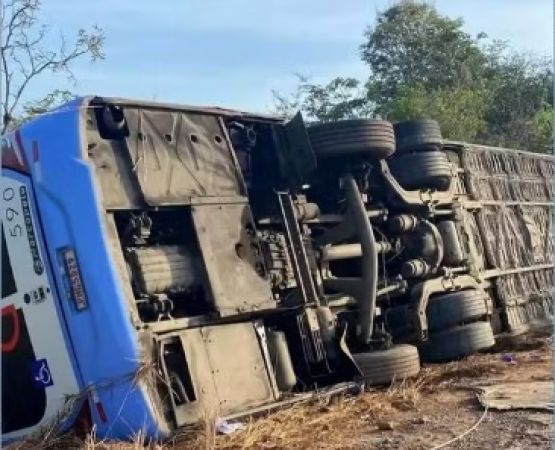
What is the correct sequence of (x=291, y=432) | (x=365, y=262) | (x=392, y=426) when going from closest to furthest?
1. (x=291, y=432)
2. (x=392, y=426)
3. (x=365, y=262)

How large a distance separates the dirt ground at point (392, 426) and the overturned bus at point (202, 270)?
0.17 metres

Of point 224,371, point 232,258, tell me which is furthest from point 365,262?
point 224,371

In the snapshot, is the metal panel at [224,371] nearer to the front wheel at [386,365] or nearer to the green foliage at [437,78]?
the front wheel at [386,365]

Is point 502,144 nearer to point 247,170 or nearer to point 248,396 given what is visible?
point 247,170

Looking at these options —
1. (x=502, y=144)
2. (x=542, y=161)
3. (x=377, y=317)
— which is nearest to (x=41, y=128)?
(x=377, y=317)

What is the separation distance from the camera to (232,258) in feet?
17.8

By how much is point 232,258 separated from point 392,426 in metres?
1.34

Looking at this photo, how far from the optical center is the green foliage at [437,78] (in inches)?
877

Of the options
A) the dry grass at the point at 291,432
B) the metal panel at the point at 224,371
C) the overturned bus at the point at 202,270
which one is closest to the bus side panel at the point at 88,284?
the overturned bus at the point at 202,270

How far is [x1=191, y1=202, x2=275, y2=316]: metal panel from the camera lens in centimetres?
525

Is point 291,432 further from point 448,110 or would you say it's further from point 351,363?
point 448,110

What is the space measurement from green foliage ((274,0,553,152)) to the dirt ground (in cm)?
1613

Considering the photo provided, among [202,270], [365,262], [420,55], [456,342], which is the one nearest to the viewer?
[202,270]

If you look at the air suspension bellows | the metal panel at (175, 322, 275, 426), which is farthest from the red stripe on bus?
the air suspension bellows
